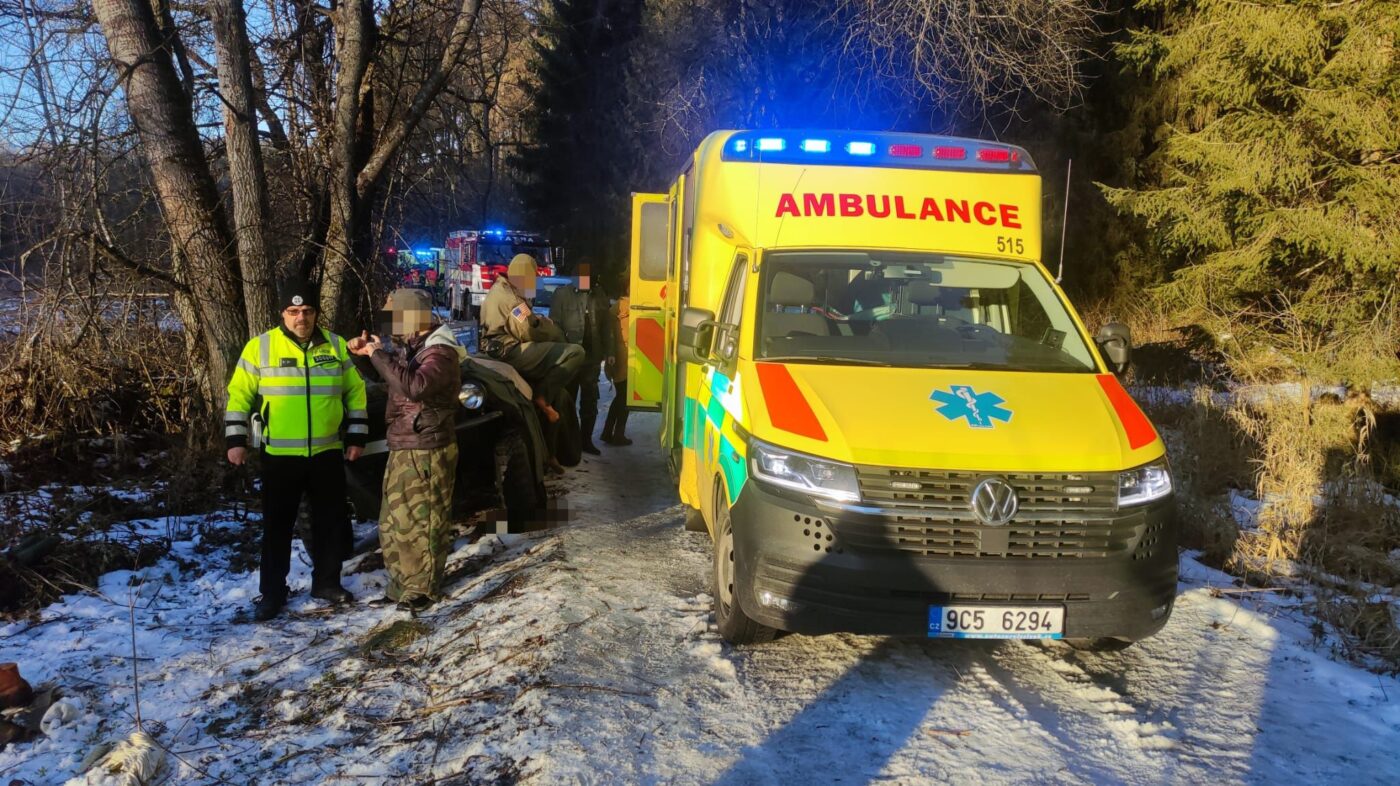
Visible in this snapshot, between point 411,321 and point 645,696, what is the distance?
254cm

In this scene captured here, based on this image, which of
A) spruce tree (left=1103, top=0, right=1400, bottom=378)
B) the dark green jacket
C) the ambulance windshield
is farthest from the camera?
the dark green jacket

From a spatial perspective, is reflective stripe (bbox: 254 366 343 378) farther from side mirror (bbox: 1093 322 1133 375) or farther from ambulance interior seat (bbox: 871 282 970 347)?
side mirror (bbox: 1093 322 1133 375)

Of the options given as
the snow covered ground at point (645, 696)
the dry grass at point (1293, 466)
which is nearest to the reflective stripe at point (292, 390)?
the snow covered ground at point (645, 696)

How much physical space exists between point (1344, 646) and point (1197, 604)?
2.62 feet

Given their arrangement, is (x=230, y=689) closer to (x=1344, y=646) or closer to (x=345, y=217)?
(x=345, y=217)

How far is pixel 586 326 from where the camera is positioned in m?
9.37

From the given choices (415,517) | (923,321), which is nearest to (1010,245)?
(923,321)

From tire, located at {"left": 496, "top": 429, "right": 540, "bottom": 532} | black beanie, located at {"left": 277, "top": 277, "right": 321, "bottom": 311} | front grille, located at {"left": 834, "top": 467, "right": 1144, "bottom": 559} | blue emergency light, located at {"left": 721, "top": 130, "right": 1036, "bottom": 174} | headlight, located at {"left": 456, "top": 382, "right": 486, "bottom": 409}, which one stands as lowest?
tire, located at {"left": 496, "top": 429, "right": 540, "bottom": 532}

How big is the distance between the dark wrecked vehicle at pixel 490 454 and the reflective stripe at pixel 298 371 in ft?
2.72

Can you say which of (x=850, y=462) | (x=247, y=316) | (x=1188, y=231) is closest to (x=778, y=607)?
(x=850, y=462)

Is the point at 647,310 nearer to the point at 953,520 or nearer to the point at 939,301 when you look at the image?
the point at 939,301

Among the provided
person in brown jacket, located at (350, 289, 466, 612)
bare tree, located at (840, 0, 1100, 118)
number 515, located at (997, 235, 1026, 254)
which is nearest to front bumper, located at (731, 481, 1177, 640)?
number 515, located at (997, 235, 1026, 254)

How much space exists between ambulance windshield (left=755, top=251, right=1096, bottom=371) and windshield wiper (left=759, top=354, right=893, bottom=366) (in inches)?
0.4

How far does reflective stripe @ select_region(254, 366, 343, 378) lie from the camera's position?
5059 millimetres
